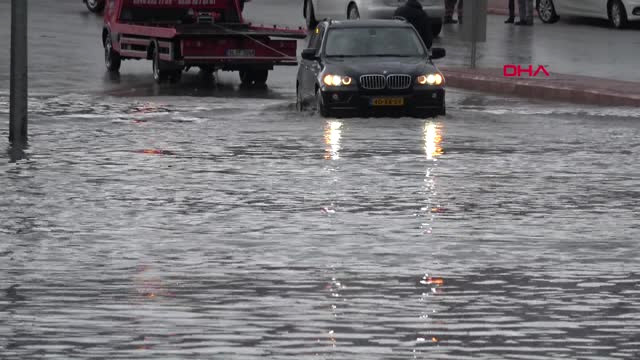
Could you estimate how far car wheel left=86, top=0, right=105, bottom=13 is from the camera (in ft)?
170

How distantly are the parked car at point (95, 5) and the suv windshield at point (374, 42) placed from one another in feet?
89.9

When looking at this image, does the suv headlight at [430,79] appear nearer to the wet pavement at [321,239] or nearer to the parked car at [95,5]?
the wet pavement at [321,239]

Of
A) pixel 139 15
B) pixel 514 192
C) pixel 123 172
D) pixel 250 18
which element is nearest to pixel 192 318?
pixel 514 192

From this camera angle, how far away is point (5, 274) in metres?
10.9

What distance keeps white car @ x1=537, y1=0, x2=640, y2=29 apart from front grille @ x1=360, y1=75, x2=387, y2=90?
19.4 metres

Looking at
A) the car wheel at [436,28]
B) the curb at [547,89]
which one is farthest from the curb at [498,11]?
the curb at [547,89]

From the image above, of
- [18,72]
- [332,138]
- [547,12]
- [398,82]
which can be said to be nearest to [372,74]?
[398,82]

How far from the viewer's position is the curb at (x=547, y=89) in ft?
86.6

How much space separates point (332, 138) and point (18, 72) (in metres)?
3.79

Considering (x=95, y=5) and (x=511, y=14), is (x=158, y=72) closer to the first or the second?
(x=511, y=14)

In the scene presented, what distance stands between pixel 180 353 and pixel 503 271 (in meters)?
3.17

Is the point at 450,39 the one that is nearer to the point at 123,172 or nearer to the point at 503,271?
the point at 123,172

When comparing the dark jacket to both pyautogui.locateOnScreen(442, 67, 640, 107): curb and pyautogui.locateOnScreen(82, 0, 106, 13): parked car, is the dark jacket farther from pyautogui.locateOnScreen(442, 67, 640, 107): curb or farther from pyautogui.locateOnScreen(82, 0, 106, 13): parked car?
pyautogui.locateOnScreen(82, 0, 106, 13): parked car

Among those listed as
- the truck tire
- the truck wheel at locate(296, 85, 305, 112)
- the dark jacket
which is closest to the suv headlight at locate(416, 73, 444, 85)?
the truck wheel at locate(296, 85, 305, 112)
